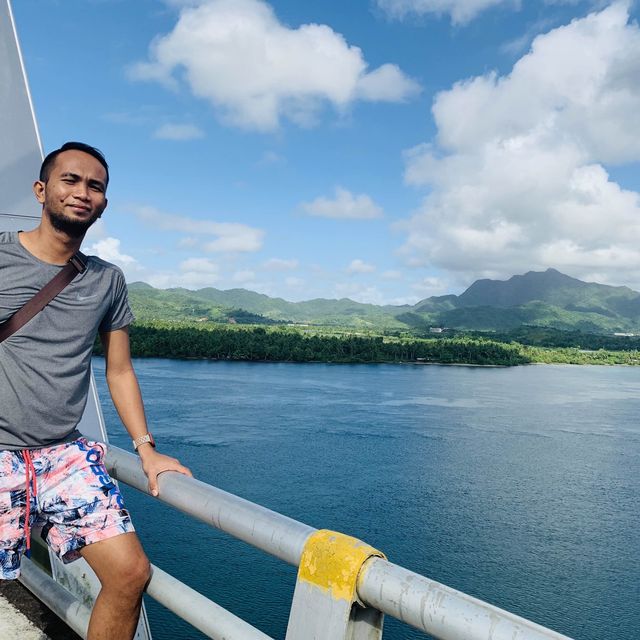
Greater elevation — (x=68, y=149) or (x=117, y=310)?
(x=68, y=149)

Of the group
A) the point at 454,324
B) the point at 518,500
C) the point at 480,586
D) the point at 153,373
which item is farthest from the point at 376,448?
the point at 454,324

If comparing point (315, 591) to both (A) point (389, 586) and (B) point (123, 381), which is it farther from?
(B) point (123, 381)

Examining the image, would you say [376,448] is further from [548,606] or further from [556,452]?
[548,606]

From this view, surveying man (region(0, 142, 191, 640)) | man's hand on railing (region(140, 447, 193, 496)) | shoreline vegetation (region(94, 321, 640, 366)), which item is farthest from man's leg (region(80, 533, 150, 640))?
shoreline vegetation (region(94, 321, 640, 366))

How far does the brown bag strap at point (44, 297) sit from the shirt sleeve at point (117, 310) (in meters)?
0.11

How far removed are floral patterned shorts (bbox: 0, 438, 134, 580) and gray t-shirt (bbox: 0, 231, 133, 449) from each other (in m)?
0.04

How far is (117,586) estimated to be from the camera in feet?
4.09

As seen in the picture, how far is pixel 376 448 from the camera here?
2464 centimetres

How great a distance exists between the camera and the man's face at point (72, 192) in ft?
4.65

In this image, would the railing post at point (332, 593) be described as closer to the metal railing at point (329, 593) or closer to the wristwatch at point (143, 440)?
the metal railing at point (329, 593)

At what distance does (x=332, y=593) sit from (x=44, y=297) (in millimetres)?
844

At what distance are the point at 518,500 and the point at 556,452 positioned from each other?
596cm

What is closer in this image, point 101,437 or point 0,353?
point 0,353

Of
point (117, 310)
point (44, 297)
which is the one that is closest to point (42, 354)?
point (44, 297)
